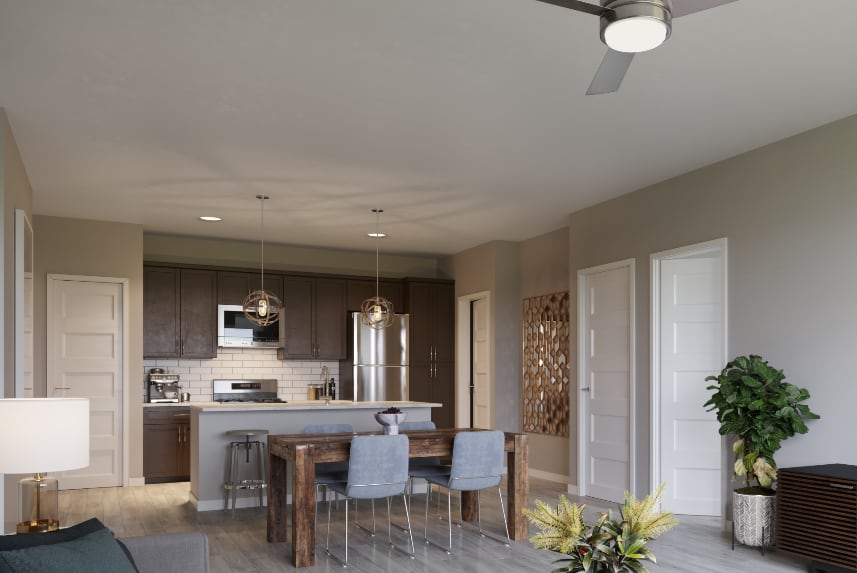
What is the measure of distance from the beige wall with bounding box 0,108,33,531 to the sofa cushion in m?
2.14

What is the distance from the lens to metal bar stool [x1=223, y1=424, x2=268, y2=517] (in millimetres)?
6520

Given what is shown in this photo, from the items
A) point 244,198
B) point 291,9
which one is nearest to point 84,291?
point 244,198

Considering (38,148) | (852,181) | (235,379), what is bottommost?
(235,379)

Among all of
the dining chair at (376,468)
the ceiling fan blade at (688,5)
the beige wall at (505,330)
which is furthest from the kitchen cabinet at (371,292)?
the ceiling fan blade at (688,5)

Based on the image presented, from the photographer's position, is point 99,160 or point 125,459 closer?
point 99,160

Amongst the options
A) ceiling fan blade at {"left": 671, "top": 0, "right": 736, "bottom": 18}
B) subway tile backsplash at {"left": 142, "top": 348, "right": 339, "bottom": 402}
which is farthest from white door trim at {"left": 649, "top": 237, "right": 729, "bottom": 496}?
subway tile backsplash at {"left": 142, "top": 348, "right": 339, "bottom": 402}

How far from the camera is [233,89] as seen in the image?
168 inches

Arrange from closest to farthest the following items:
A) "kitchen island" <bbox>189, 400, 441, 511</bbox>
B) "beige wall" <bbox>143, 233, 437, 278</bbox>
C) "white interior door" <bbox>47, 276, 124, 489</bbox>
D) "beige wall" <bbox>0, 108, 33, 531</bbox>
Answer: "beige wall" <bbox>0, 108, 33, 531</bbox>, "kitchen island" <bbox>189, 400, 441, 511</bbox>, "white interior door" <bbox>47, 276, 124, 489</bbox>, "beige wall" <bbox>143, 233, 437, 278</bbox>

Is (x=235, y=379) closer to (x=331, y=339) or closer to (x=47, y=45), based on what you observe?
(x=331, y=339)

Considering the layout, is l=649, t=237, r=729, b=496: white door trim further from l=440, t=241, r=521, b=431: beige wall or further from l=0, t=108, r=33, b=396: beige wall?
l=0, t=108, r=33, b=396: beige wall

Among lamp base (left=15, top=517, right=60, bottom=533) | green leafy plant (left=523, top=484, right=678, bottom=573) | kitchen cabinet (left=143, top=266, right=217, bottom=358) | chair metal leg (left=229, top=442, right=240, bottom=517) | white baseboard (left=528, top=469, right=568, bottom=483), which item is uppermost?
kitchen cabinet (left=143, top=266, right=217, bottom=358)

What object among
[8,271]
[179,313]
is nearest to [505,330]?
[179,313]

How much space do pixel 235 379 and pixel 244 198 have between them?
305cm

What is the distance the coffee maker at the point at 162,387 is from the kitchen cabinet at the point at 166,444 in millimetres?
381
